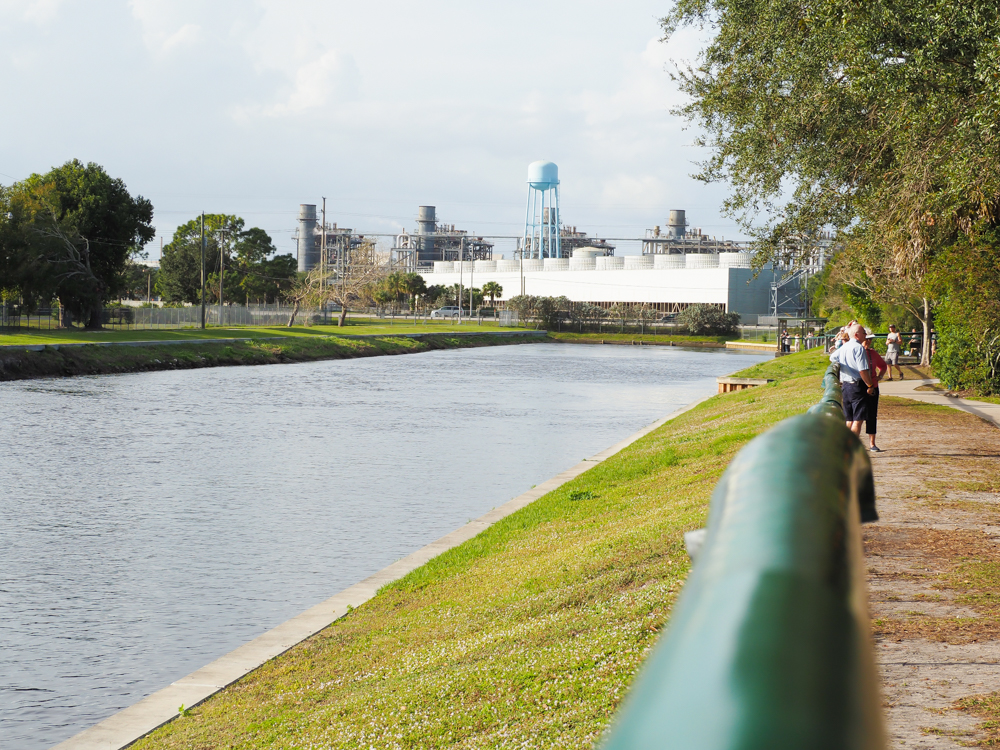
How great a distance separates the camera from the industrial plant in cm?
11731

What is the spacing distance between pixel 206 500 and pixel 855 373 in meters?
10.5

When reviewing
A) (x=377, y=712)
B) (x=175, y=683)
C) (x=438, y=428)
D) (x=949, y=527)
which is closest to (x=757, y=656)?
(x=377, y=712)

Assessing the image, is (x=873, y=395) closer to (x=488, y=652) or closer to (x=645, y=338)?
(x=488, y=652)

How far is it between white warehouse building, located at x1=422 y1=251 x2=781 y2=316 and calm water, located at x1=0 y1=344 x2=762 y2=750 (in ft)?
261

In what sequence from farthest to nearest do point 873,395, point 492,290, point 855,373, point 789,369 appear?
point 492,290 → point 789,369 → point 873,395 → point 855,373

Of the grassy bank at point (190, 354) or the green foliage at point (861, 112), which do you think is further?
the grassy bank at point (190, 354)

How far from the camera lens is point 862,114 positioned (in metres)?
17.2

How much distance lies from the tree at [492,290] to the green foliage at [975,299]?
357ft

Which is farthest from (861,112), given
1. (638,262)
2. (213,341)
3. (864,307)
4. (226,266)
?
(638,262)

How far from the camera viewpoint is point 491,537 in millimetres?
13148

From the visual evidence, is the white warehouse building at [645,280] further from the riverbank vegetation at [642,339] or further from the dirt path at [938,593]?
the dirt path at [938,593]

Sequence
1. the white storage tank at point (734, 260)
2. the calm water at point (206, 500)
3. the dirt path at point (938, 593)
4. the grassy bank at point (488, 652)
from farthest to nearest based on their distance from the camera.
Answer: the white storage tank at point (734, 260), the calm water at point (206, 500), the grassy bank at point (488, 652), the dirt path at point (938, 593)

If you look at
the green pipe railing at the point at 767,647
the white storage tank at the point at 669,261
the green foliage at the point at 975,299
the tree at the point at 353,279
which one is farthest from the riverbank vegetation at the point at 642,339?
the green pipe railing at the point at 767,647

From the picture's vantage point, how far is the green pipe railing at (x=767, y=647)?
1.97 ft
